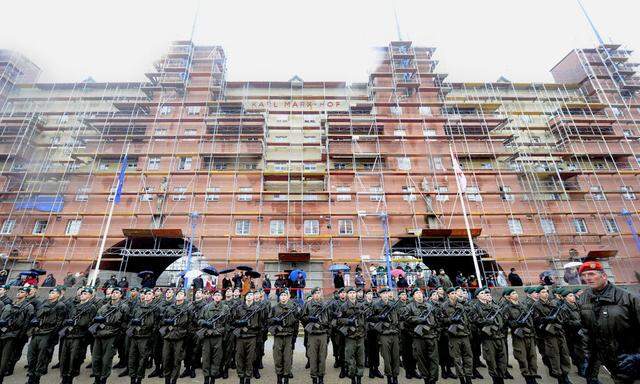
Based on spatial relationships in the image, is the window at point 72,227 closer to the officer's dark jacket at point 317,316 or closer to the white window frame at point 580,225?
the officer's dark jacket at point 317,316

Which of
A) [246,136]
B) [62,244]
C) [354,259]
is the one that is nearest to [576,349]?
[354,259]

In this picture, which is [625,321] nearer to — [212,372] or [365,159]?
[212,372]

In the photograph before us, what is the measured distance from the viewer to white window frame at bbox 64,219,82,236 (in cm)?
2403

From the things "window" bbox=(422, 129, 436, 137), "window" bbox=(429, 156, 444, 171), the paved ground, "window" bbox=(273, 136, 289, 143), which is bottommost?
the paved ground

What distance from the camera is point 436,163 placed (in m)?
26.8

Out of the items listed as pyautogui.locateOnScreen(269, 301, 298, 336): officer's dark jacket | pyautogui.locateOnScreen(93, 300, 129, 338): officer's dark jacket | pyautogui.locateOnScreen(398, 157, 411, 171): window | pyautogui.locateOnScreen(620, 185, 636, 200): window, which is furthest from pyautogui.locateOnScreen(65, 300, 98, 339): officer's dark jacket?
pyautogui.locateOnScreen(620, 185, 636, 200): window

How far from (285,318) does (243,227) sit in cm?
1611

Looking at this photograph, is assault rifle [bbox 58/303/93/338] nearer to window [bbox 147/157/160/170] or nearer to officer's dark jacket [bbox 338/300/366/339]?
officer's dark jacket [bbox 338/300/366/339]

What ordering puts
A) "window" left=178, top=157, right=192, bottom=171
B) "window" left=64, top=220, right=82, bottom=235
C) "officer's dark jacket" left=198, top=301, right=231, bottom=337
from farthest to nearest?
"window" left=178, top=157, right=192, bottom=171, "window" left=64, top=220, right=82, bottom=235, "officer's dark jacket" left=198, top=301, right=231, bottom=337

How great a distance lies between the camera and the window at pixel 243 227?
24359 mm

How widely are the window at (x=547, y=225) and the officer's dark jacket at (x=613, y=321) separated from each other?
22801 millimetres

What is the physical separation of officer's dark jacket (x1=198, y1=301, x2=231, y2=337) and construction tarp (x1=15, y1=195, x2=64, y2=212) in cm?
2221

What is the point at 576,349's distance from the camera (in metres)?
9.30

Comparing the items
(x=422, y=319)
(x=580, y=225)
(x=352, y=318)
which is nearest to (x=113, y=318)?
(x=352, y=318)
